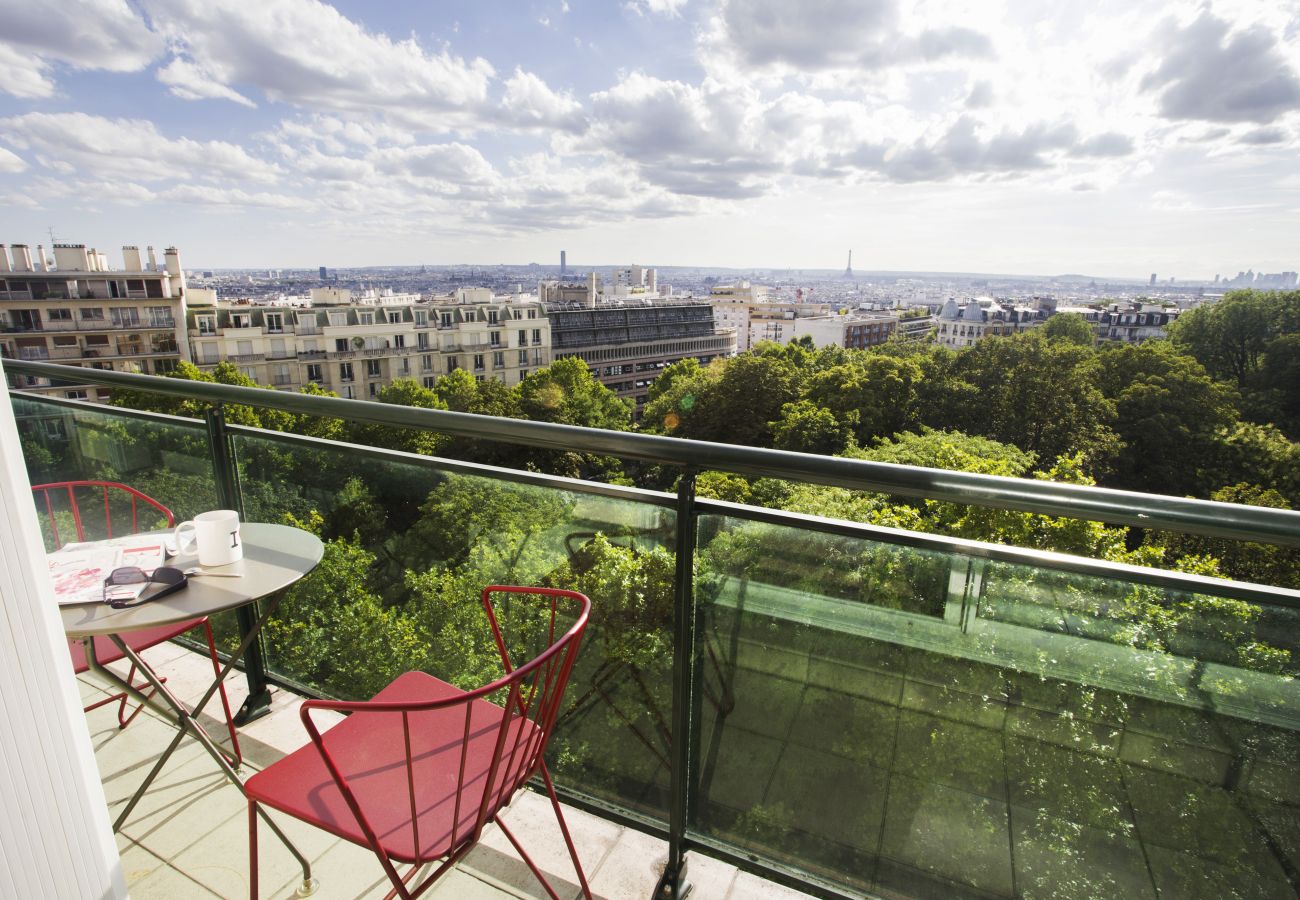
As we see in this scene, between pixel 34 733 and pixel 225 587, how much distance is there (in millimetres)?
714

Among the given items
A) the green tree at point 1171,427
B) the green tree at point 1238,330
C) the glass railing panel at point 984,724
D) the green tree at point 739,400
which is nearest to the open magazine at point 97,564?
the glass railing panel at point 984,724

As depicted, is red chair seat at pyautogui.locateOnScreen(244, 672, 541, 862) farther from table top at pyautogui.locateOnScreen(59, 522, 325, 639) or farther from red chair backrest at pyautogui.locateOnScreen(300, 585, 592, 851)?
table top at pyautogui.locateOnScreen(59, 522, 325, 639)

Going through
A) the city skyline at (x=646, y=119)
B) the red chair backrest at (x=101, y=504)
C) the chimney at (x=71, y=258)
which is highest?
the city skyline at (x=646, y=119)

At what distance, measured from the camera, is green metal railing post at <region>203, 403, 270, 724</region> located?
2.24m

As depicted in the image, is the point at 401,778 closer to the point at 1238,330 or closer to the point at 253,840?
the point at 253,840

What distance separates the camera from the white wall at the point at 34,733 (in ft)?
2.34

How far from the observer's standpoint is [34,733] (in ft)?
2.44

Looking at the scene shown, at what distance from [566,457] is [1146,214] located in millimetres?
103829

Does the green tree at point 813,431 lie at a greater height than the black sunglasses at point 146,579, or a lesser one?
lesser

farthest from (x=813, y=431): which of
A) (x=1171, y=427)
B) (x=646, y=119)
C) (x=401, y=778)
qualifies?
(x=401, y=778)

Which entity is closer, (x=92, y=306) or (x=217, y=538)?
(x=217, y=538)

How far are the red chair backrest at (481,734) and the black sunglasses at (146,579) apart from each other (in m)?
0.46

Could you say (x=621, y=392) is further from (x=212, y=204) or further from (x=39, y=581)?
(x=39, y=581)

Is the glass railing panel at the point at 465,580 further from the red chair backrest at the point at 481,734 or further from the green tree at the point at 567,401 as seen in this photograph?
the green tree at the point at 567,401
